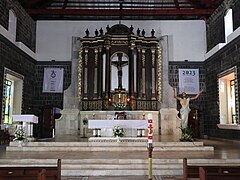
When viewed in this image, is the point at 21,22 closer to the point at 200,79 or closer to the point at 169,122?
the point at 169,122

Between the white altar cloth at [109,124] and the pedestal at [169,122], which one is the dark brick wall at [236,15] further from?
the white altar cloth at [109,124]

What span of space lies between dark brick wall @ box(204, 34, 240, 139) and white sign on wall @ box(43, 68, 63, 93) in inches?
336

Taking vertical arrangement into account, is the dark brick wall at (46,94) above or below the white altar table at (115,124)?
above

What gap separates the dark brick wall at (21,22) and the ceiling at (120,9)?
0.54 meters

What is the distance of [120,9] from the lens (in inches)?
622

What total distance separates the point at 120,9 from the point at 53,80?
5621 mm

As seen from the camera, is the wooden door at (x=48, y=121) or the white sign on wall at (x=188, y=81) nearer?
the wooden door at (x=48, y=121)

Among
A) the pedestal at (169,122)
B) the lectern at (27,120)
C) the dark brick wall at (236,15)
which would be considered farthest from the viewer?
the pedestal at (169,122)

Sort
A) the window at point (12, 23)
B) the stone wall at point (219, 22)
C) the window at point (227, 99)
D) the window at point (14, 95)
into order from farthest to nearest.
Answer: the window at point (227, 99) → the window at point (14, 95) → the window at point (12, 23) → the stone wall at point (219, 22)

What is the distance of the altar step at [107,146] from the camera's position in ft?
31.4

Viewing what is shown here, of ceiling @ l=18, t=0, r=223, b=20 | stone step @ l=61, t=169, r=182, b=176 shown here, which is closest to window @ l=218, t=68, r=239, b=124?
ceiling @ l=18, t=0, r=223, b=20

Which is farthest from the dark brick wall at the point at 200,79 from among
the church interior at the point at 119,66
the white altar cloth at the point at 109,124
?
the white altar cloth at the point at 109,124

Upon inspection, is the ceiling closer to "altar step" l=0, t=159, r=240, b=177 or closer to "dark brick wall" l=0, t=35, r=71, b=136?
"dark brick wall" l=0, t=35, r=71, b=136

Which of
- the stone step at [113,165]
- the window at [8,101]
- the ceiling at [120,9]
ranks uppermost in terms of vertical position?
the ceiling at [120,9]
